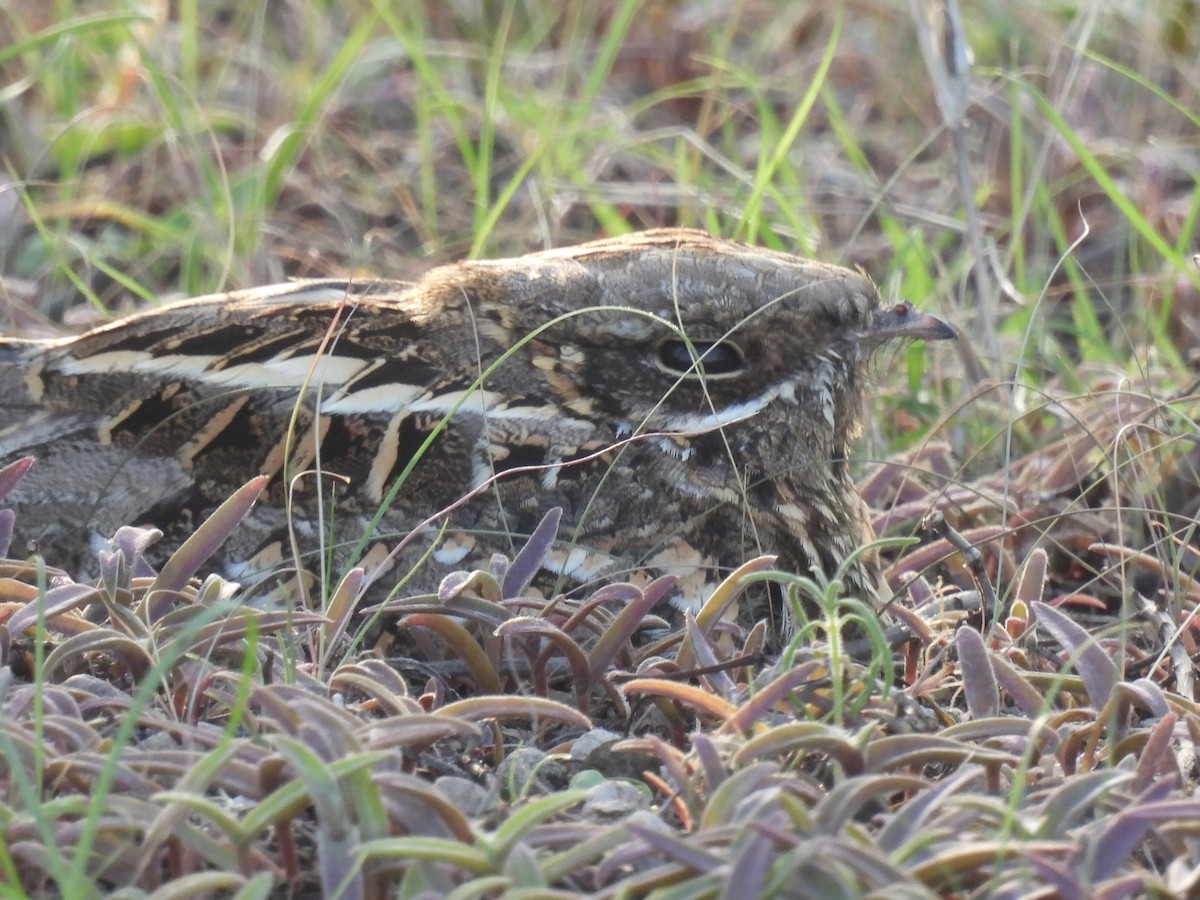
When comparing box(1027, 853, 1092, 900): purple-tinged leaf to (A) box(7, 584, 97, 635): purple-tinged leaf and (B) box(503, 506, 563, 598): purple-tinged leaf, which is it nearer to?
(B) box(503, 506, 563, 598): purple-tinged leaf

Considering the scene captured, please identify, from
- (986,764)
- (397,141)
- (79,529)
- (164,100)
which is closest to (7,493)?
(79,529)

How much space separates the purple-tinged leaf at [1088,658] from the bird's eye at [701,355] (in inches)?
26.0

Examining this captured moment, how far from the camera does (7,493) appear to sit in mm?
2350

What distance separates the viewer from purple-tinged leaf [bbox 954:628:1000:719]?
82.7 inches

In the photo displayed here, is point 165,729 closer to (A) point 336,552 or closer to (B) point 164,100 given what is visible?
(A) point 336,552

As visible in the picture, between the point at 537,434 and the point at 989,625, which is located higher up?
the point at 537,434

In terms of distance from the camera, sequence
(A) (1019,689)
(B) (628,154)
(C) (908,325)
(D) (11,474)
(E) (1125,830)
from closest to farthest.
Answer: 1. (E) (1125,830)
2. (A) (1019,689)
3. (D) (11,474)
4. (C) (908,325)
5. (B) (628,154)

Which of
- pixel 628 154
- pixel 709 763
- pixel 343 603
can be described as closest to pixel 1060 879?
pixel 709 763

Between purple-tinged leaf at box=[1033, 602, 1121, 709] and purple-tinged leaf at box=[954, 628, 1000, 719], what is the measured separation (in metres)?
0.10

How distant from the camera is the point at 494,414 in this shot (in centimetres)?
254

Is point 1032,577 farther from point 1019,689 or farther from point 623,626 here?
point 623,626

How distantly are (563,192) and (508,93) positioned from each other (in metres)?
0.61

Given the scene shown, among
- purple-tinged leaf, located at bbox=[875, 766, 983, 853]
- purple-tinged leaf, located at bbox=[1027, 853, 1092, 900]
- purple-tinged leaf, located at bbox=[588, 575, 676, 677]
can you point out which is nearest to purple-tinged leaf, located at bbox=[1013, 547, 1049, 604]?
purple-tinged leaf, located at bbox=[588, 575, 676, 677]

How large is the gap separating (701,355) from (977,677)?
0.70 m
